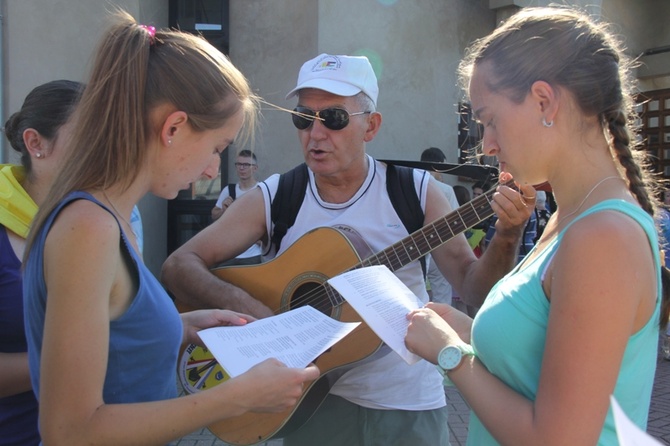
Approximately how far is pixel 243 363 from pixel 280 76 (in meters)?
5.97

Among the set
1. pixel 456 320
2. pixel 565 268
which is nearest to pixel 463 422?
pixel 456 320

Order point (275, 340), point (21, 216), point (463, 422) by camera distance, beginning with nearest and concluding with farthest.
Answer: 1. point (275, 340)
2. point (21, 216)
3. point (463, 422)

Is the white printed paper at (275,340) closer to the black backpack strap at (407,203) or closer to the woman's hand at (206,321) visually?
the woman's hand at (206,321)

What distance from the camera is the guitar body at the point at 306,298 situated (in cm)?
228

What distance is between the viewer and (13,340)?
1910 mm

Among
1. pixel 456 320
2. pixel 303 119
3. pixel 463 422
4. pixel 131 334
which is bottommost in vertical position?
pixel 463 422

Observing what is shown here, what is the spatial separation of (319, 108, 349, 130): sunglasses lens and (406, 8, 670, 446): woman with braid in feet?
3.03

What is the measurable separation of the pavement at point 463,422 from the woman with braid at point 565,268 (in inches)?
125

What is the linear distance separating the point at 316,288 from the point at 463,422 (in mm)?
3027

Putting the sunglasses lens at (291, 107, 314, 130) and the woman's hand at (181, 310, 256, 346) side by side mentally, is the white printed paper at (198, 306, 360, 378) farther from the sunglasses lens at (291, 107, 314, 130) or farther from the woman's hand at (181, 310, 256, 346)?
the sunglasses lens at (291, 107, 314, 130)

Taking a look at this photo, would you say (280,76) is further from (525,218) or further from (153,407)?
(153,407)

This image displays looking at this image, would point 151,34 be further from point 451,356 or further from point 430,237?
point 430,237

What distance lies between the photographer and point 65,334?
1211 mm

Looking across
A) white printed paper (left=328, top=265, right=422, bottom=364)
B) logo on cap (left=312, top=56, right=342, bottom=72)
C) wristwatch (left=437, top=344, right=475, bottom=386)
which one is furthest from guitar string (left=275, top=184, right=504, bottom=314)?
wristwatch (left=437, top=344, right=475, bottom=386)
